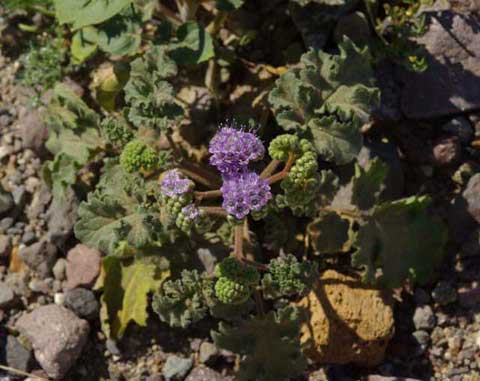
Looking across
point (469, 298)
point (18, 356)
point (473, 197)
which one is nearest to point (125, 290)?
point (18, 356)

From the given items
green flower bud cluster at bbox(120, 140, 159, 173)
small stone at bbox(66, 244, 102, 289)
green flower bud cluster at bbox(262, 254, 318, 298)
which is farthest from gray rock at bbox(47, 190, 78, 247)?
green flower bud cluster at bbox(262, 254, 318, 298)

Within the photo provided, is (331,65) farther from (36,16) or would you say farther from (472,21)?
(36,16)

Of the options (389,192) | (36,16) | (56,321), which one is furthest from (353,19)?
(56,321)

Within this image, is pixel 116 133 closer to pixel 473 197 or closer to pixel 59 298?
pixel 59 298

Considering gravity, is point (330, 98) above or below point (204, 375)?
above

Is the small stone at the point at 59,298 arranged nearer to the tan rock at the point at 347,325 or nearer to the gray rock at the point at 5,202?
the gray rock at the point at 5,202

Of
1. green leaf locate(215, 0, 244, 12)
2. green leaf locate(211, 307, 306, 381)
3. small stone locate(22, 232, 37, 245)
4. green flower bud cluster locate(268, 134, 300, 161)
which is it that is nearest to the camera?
green flower bud cluster locate(268, 134, 300, 161)

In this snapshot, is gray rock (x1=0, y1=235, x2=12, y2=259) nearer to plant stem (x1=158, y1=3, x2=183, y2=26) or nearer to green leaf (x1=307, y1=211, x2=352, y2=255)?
plant stem (x1=158, y1=3, x2=183, y2=26)
